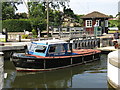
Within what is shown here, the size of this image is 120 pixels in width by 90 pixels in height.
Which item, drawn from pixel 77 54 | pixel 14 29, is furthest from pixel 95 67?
pixel 14 29

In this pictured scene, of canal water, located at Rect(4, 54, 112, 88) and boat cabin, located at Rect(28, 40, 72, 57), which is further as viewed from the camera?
boat cabin, located at Rect(28, 40, 72, 57)

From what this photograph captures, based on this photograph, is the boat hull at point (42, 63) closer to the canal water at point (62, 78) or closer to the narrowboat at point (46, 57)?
the narrowboat at point (46, 57)

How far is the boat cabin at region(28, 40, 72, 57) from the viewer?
19.8 m

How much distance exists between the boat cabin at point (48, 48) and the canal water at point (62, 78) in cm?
150

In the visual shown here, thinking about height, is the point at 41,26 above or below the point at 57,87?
above

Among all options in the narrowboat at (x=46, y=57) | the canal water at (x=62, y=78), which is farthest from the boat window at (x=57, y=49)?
the canal water at (x=62, y=78)

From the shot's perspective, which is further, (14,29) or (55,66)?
(14,29)

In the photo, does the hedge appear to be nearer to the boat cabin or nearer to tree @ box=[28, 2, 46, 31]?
tree @ box=[28, 2, 46, 31]

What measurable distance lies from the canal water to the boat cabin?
1503 mm

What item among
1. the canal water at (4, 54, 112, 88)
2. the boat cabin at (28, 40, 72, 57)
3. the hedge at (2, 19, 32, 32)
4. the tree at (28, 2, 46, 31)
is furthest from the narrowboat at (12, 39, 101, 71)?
the hedge at (2, 19, 32, 32)

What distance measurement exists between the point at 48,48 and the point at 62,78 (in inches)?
117

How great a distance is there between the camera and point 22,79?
17.6 metres

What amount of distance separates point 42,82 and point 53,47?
4165 mm

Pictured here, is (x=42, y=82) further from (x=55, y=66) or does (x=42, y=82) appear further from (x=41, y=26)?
(x=41, y=26)
